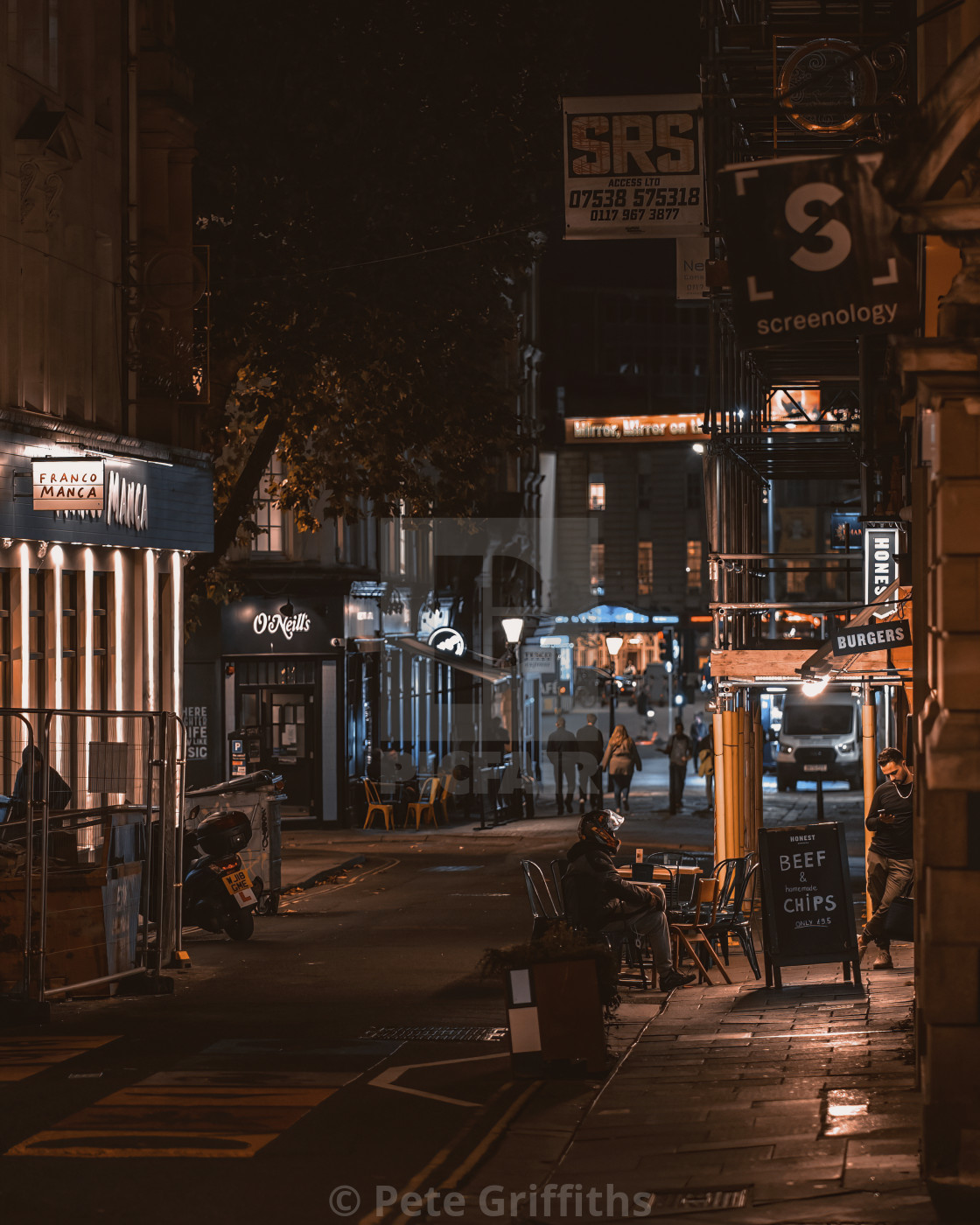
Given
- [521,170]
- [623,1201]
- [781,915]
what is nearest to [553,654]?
[521,170]

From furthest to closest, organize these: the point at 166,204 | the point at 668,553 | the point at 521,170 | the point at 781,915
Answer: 1. the point at 668,553
2. the point at 521,170
3. the point at 166,204
4. the point at 781,915

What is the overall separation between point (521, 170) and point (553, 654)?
15300 millimetres

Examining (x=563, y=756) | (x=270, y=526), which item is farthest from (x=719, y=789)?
(x=270, y=526)

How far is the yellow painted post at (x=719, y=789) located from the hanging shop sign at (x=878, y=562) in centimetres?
238

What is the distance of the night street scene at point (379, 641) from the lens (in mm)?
7715

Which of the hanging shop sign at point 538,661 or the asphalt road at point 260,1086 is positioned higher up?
the hanging shop sign at point 538,661

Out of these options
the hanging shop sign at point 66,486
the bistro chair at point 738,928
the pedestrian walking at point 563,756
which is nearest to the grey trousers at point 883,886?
the bistro chair at point 738,928

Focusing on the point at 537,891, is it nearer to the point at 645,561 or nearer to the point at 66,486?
the point at 66,486

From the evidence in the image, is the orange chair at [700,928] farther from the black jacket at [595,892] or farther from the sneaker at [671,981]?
the black jacket at [595,892]

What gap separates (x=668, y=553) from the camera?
102 meters

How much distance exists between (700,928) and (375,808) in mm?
16714

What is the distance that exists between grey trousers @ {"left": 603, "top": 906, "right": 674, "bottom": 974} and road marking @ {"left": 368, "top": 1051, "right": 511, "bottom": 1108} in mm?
2715

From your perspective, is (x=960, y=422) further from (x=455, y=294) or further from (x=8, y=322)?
(x=455, y=294)

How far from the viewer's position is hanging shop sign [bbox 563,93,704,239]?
1600 centimetres
